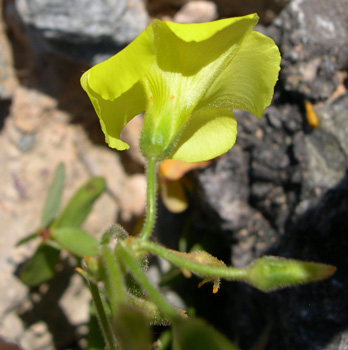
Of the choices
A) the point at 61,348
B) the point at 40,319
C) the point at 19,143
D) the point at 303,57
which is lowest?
the point at 61,348

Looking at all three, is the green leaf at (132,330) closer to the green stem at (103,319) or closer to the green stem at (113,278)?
the green stem at (113,278)

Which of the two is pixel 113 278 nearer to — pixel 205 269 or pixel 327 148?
pixel 205 269

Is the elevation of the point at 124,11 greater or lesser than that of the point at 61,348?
greater

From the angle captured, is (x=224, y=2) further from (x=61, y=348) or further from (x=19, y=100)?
(x=61, y=348)

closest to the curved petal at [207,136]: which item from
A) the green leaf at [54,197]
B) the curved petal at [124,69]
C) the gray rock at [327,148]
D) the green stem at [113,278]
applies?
the curved petal at [124,69]

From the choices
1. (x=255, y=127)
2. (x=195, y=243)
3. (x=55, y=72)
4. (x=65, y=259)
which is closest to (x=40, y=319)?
(x=65, y=259)

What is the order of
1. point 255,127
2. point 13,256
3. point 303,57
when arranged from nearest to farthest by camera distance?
point 303,57 → point 255,127 → point 13,256
